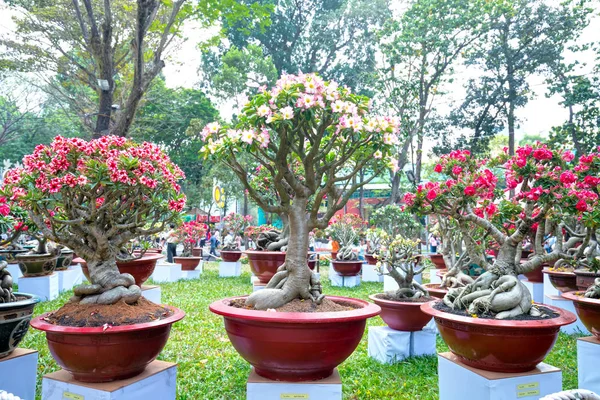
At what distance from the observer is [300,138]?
3.19 m

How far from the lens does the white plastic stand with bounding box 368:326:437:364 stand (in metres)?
4.41

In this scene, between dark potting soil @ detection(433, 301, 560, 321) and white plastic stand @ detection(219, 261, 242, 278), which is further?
white plastic stand @ detection(219, 261, 242, 278)

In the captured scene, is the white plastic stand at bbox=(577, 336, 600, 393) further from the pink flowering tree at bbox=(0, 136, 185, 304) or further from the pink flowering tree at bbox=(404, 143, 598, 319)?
the pink flowering tree at bbox=(0, 136, 185, 304)

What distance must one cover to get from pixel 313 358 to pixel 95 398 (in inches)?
52.0

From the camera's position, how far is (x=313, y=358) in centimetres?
253

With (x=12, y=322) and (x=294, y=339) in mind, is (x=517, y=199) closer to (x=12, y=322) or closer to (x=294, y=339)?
(x=294, y=339)

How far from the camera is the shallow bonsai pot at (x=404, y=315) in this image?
4.30m

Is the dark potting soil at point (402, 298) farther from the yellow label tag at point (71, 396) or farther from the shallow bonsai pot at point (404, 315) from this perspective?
the yellow label tag at point (71, 396)

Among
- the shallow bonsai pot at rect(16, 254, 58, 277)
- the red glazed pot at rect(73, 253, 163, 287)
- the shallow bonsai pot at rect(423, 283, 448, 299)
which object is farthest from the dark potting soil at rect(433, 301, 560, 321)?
the shallow bonsai pot at rect(16, 254, 58, 277)

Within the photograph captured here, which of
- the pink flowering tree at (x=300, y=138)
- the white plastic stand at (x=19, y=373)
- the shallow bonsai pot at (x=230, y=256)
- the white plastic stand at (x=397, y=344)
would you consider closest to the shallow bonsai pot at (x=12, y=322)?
the white plastic stand at (x=19, y=373)

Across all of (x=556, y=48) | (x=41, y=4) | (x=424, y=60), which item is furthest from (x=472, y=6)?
(x=41, y=4)

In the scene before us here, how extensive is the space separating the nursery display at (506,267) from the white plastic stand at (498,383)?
0.07m

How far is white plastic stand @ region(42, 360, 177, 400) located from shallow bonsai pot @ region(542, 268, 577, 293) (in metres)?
Result: 5.41

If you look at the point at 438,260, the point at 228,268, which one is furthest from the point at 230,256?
the point at 438,260
